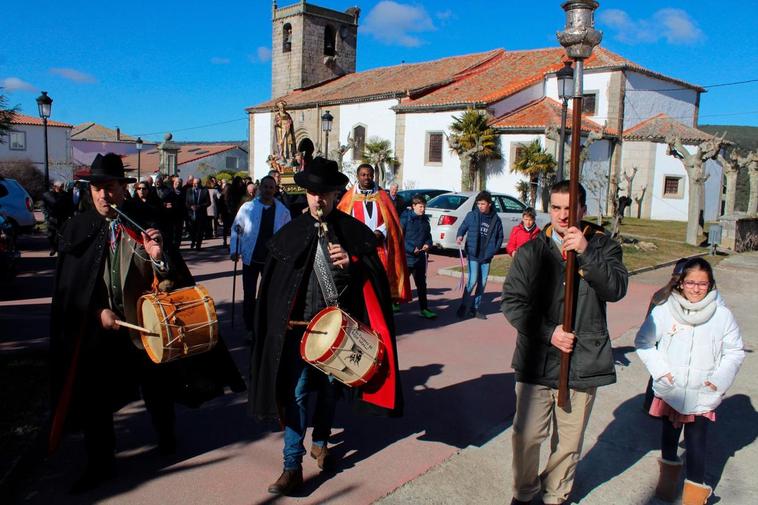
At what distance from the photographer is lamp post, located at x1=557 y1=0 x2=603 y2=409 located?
3.14m

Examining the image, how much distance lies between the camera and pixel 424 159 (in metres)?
34.0

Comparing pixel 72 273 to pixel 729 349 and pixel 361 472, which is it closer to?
pixel 361 472

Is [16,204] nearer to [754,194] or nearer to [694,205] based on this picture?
[694,205]

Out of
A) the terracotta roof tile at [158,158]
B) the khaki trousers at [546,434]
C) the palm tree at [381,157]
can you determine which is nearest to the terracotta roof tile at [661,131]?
the palm tree at [381,157]

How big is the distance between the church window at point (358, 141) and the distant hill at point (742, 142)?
20194 millimetres

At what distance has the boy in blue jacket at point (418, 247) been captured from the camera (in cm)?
873

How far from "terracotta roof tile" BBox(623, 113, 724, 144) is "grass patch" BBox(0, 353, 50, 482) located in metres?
31.0

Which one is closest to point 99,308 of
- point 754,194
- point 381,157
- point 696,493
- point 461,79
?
point 696,493

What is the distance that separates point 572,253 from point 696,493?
1.73 metres

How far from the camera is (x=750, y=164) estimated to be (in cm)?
2330

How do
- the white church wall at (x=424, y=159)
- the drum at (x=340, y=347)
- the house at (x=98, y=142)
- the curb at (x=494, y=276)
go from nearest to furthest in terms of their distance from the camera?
the drum at (x=340, y=347)
the curb at (x=494, y=276)
the white church wall at (x=424, y=159)
the house at (x=98, y=142)

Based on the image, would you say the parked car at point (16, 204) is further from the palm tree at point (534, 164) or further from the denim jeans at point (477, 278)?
the palm tree at point (534, 164)

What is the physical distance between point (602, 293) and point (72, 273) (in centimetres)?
300

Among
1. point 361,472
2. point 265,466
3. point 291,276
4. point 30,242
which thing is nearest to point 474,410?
point 361,472
